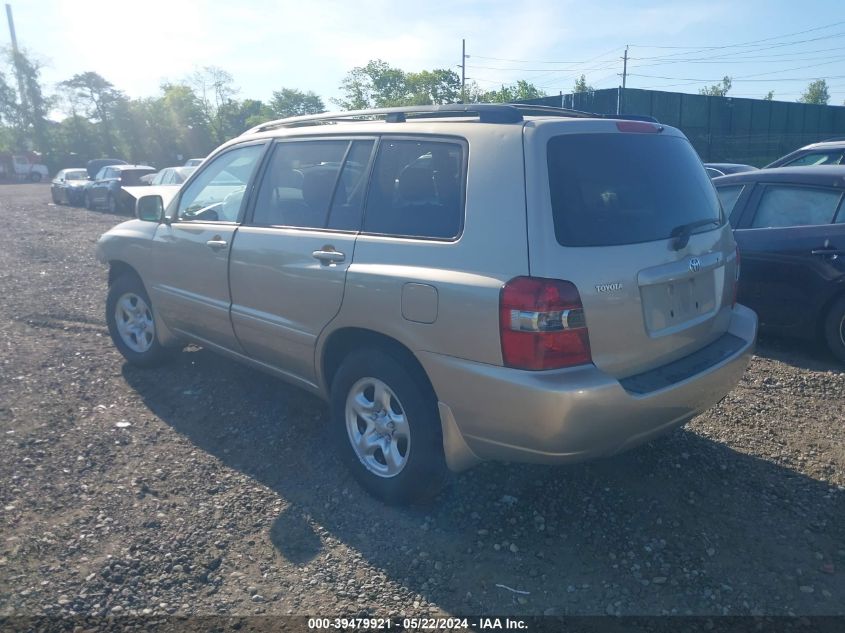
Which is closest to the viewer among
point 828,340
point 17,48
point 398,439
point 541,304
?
point 541,304

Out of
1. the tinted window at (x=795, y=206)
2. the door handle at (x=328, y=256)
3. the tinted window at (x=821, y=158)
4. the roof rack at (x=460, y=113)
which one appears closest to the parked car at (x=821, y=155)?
the tinted window at (x=821, y=158)

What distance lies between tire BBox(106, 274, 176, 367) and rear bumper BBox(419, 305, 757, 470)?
3.24 meters

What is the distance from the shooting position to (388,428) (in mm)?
3654

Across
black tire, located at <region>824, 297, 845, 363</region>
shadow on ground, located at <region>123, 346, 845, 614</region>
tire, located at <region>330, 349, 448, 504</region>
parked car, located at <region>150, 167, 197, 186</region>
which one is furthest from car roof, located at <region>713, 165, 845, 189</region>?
parked car, located at <region>150, 167, 197, 186</region>

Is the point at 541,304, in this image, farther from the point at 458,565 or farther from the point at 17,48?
the point at 17,48

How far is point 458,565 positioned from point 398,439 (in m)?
0.71

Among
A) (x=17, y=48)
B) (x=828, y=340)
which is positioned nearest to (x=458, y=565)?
(x=828, y=340)

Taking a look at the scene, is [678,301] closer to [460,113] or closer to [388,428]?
[460,113]

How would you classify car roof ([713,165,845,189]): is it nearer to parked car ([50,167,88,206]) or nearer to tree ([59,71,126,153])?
parked car ([50,167,88,206])

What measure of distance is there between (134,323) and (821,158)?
9471 millimetres

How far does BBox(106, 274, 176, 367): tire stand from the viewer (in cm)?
570

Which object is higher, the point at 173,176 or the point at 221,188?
the point at 221,188

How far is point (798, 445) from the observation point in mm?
4312

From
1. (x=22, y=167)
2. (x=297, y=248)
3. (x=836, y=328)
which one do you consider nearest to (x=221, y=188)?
(x=297, y=248)
